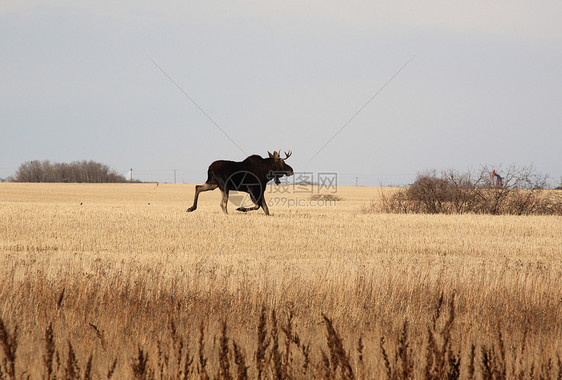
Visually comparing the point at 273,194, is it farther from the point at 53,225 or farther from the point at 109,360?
the point at 109,360

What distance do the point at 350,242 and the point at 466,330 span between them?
9.23 meters

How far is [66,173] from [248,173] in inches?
2795

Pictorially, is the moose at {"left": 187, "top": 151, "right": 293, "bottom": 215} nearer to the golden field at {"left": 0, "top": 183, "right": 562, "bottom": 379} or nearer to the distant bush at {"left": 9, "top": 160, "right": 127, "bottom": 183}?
the golden field at {"left": 0, "top": 183, "right": 562, "bottom": 379}

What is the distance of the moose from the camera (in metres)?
22.9

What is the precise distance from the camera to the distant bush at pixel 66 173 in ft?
278

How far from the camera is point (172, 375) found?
4641 mm

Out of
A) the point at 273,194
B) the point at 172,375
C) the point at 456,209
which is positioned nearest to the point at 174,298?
the point at 172,375

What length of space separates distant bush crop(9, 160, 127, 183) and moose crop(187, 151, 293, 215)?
224ft

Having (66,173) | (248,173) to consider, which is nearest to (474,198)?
(248,173)

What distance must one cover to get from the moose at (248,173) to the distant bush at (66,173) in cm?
6819

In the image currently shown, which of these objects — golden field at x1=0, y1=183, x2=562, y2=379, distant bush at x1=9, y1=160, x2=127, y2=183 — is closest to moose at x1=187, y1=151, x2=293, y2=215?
golden field at x1=0, y1=183, x2=562, y2=379

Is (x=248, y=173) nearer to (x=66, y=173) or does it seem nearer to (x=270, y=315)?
(x=270, y=315)

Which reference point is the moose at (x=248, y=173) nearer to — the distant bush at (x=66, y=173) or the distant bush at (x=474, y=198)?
the distant bush at (x=474, y=198)

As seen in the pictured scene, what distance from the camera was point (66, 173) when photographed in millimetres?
86250
